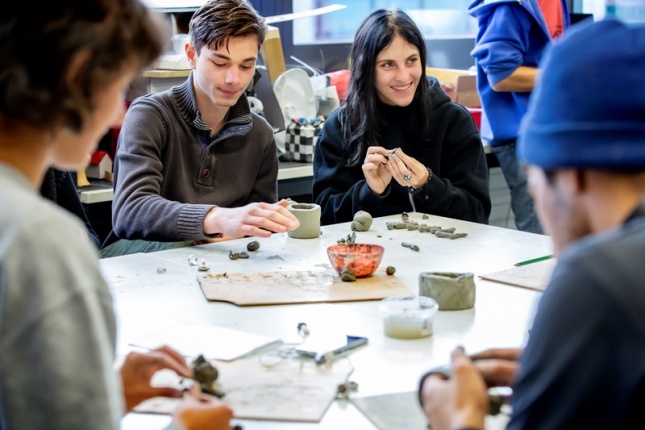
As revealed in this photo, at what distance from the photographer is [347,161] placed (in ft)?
10.2

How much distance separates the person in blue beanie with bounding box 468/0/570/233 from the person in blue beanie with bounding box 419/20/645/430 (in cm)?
257

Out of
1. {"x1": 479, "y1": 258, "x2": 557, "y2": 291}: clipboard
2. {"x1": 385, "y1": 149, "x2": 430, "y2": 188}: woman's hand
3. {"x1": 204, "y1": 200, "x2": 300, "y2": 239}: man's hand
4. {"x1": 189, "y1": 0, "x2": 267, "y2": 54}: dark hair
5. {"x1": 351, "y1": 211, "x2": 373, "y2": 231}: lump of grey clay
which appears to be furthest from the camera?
{"x1": 385, "y1": 149, "x2": 430, "y2": 188}: woman's hand

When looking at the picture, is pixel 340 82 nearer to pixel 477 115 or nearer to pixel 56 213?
pixel 477 115

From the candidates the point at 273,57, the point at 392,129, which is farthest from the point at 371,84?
the point at 273,57

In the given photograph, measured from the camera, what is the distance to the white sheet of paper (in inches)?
65.1

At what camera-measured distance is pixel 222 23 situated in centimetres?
274

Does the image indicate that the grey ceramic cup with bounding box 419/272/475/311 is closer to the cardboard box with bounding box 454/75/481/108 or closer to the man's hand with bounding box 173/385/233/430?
the man's hand with bounding box 173/385/233/430

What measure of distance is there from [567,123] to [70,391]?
2.10 feet

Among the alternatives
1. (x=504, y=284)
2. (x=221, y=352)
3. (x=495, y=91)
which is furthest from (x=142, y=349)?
(x=495, y=91)

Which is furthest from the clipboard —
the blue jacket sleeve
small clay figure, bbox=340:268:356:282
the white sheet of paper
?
the blue jacket sleeve

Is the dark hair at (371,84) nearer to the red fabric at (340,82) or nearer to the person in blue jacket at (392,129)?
the person in blue jacket at (392,129)

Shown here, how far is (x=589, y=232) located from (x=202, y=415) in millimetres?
602

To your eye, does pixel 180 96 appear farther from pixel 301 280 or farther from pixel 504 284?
pixel 504 284

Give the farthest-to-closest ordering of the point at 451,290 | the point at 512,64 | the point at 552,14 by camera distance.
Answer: the point at 552,14, the point at 512,64, the point at 451,290
